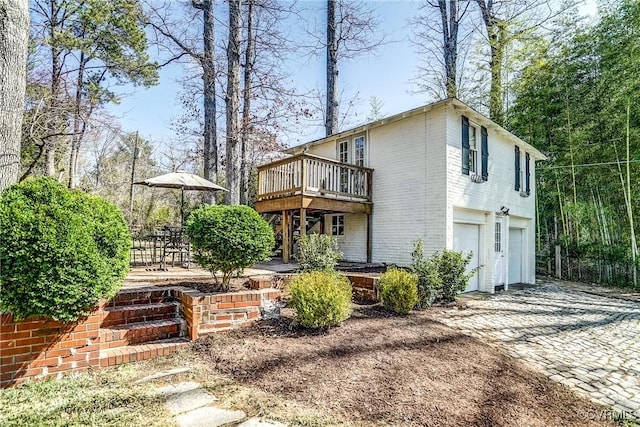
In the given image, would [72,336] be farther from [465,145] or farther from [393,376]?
[465,145]

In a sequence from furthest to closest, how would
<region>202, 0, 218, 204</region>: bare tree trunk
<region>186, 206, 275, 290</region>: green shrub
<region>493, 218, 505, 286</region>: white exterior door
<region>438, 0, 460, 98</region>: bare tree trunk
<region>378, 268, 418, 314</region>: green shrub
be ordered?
<region>438, 0, 460, 98</region>: bare tree trunk < <region>493, 218, 505, 286</region>: white exterior door < <region>202, 0, 218, 204</region>: bare tree trunk < <region>378, 268, 418, 314</region>: green shrub < <region>186, 206, 275, 290</region>: green shrub

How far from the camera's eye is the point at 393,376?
342 centimetres

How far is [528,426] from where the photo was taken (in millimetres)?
2719

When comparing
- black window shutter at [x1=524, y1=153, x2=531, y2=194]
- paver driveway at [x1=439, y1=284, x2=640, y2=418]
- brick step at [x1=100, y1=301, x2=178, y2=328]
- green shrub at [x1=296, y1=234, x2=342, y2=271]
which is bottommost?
paver driveway at [x1=439, y1=284, x2=640, y2=418]

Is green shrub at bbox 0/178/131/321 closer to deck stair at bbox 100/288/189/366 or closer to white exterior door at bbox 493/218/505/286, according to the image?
deck stair at bbox 100/288/189/366

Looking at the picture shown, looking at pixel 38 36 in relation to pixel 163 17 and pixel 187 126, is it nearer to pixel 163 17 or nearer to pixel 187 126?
pixel 163 17

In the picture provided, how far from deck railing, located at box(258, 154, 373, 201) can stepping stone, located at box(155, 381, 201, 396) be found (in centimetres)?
598

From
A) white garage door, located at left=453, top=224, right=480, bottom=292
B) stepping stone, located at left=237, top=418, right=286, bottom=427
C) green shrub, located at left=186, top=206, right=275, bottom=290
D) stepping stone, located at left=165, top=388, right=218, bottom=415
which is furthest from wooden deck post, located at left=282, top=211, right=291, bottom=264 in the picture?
stepping stone, located at left=237, top=418, right=286, bottom=427

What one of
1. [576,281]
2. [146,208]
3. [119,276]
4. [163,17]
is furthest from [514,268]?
[146,208]

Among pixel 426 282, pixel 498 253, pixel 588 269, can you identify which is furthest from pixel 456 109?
pixel 588 269

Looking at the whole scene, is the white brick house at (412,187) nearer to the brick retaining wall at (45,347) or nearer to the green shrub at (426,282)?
the green shrub at (426,282)

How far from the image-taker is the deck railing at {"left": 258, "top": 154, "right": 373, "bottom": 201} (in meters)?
8.91

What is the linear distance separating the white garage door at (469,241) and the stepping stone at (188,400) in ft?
25.2

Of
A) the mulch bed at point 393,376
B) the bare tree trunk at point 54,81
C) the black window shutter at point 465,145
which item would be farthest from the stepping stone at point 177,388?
the bare tree trunk at point 54,81
